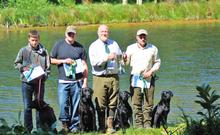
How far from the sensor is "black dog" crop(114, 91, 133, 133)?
848 cm

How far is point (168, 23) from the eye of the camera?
126ft

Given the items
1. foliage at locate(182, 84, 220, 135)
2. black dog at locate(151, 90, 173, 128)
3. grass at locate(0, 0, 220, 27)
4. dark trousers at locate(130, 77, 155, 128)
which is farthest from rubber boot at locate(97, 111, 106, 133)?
grass at locate(0, 0, 220, 27)

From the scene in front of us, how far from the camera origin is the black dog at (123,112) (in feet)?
27.8

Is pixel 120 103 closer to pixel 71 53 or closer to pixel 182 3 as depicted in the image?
pixel 71 53

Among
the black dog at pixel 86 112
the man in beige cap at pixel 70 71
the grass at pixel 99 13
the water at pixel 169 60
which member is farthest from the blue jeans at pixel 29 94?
the grass at pixel 99 13

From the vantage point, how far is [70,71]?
27.6 ft

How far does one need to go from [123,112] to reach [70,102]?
0.86m

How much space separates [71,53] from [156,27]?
2695 centimetres

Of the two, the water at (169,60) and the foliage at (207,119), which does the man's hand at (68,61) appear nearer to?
the water at (169,60)

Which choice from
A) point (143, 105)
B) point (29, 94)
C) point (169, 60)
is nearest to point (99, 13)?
point (169, 60)

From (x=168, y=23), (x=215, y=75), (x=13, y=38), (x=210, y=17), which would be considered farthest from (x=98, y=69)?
(x=210, y=17)

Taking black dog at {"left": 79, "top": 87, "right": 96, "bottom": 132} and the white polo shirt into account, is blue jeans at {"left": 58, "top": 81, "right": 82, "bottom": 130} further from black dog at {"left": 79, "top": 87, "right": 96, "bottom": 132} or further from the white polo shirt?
the white polo shirt

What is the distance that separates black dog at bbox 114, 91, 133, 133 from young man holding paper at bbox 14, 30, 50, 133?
1.25m

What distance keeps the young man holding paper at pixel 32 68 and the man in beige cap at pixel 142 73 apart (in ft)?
4.40
